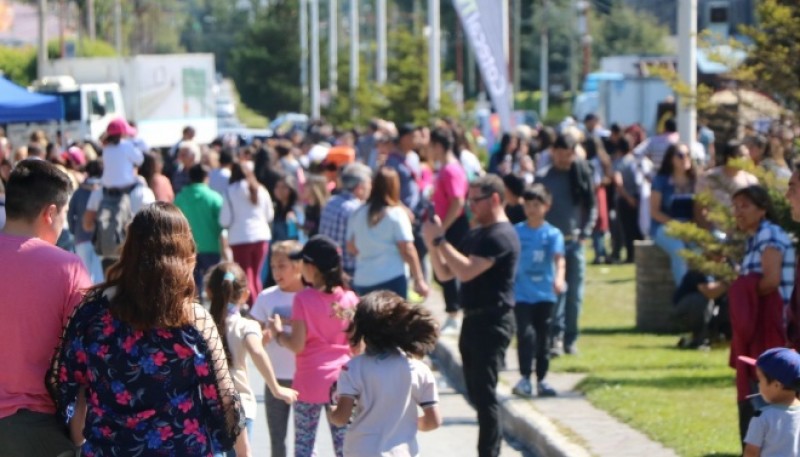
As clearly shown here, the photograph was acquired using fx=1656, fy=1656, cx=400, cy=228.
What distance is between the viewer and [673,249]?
1549 cm

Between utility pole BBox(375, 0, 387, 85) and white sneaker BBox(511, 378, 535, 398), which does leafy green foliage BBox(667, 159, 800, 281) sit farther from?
utility pole BBox(375, 0, 387, 85)

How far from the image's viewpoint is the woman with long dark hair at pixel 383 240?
11.7 m

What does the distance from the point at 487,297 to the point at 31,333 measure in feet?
14.1

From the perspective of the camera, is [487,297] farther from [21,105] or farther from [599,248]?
[599,248]

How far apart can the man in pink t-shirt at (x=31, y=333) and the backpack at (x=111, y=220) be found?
28.2ft

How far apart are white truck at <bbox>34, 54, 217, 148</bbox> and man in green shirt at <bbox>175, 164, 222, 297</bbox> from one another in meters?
30.5

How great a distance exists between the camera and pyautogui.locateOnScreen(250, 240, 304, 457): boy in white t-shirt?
29.0 feet

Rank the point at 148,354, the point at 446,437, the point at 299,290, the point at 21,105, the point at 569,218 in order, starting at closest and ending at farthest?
the point at 148,354 < the point at 299,290 < the point at 446,437 < the point at 569,218 < the point at 21,105

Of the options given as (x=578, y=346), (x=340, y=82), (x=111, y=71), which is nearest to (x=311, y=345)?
(x=578, y=346)

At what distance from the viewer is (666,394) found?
38.5 feet

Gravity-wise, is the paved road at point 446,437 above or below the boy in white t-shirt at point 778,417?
below

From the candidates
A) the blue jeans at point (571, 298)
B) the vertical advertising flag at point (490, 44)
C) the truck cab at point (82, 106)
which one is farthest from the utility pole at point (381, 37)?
the blue jeans at point (571, 298)

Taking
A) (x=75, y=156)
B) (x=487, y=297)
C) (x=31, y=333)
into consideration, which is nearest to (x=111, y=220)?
(x=75, y=156)

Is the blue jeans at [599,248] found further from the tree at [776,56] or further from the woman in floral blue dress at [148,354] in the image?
the woman in floral blue dress at [148,354]
